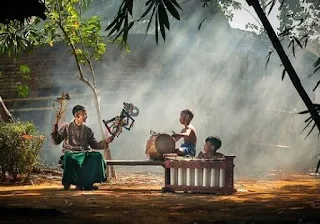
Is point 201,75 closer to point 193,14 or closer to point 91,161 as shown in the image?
point 193,14

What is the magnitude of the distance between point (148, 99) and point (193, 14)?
5.03 metres

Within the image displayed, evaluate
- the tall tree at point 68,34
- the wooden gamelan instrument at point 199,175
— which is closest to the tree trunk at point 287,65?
the wooden gamelan instrument at point 199,175

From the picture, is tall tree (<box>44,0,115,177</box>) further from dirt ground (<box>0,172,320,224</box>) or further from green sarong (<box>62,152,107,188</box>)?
dirt ground (<box>0,172,320,224</box>)

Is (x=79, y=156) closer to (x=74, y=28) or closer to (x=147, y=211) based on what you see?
(x=147, y=211)

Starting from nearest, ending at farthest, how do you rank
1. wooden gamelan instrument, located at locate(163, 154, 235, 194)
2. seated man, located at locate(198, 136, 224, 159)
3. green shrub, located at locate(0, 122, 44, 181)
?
wooden gamelan instrument, located at locate(163, 154, 235, 194), seated man, located at locate(198, 136, 224, 159), green shrub, located at locate(0, 122, 44, 181)

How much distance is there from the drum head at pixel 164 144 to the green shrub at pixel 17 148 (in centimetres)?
Result: 265

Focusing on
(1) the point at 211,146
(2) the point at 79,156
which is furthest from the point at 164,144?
(2) the point at 79,156

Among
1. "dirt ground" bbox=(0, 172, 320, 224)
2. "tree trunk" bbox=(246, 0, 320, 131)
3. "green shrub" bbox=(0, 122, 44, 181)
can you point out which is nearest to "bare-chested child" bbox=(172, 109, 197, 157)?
"dirt ground" bbox=(0, 172, 320, 224)

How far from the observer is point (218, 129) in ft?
53.6

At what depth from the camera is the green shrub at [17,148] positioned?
368 inches

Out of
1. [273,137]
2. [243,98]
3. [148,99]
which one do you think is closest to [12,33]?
[148,99]

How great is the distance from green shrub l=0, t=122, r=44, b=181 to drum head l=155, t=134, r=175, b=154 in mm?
2653

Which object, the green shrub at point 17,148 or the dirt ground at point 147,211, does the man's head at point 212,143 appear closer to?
the dirt ground at point 147,211

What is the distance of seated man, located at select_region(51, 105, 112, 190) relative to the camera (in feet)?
27.6
